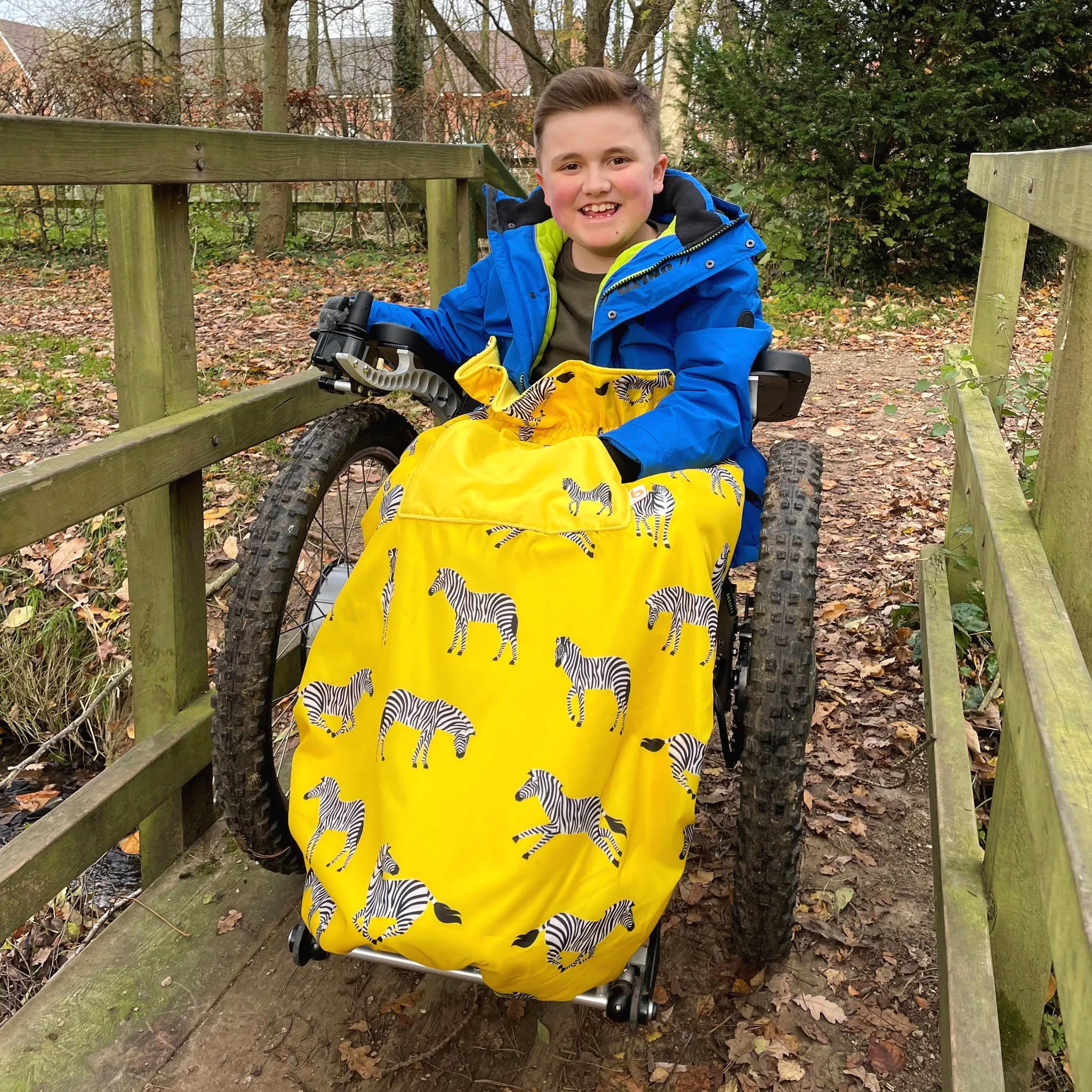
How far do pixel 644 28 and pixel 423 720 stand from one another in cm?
1059

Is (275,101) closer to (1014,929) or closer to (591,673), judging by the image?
(591,673)

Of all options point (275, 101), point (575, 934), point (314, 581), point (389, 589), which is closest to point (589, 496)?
point (389, 589)

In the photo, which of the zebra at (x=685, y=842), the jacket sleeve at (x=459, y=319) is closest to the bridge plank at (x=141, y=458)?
the jacket sleeve at (x=459, y=319)

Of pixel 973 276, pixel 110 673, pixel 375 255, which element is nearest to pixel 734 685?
pixel 110 673

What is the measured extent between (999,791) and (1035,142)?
869 centimetres

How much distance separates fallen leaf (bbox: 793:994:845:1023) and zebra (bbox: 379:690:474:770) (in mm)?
957

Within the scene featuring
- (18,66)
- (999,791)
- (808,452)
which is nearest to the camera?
(999,791)

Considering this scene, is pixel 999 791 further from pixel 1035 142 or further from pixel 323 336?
pixel 1035 142

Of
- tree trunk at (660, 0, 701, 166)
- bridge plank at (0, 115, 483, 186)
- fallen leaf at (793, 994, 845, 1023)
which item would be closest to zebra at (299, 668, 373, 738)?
bridge plank at (0, 115, 483, 186)

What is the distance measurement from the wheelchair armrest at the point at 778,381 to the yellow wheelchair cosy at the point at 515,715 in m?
0.33

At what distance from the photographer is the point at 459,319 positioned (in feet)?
8.61

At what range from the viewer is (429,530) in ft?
6.01

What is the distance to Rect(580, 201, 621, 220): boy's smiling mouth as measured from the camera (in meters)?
2.38

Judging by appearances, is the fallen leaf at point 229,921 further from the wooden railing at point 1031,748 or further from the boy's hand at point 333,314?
the wooden railing at point 1031,748
